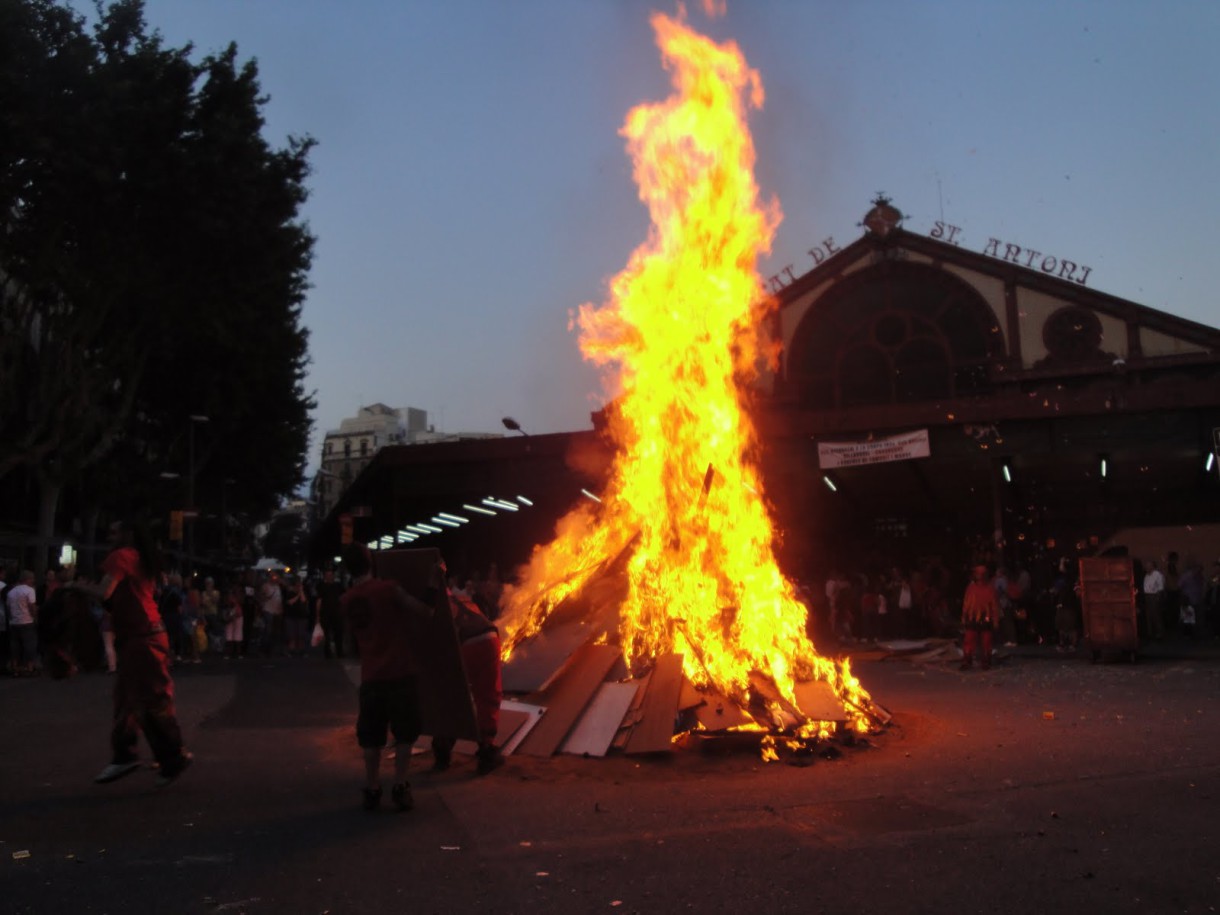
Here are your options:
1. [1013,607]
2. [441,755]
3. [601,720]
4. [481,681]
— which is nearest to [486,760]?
[441,755]

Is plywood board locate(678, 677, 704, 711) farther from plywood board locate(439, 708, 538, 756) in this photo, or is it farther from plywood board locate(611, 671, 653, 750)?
plywood board locate(439, 708, 538, 756)

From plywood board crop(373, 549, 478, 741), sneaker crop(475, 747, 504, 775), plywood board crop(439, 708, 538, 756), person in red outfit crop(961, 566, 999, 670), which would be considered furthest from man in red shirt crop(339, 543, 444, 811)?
person in red outfit crop(961, 566, 999, 670)

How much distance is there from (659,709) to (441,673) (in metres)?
1.97

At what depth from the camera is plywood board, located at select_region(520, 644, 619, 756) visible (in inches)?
344

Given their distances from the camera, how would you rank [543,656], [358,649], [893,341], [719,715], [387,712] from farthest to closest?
[893,341]
[543,656]
[719,715]
[358,649]
[387,712]

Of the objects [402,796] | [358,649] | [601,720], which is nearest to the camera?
[402,796]

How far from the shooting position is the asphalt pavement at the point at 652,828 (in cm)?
481

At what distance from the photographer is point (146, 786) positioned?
752 cm

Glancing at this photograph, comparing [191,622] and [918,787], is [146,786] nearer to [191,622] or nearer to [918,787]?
[918,787]

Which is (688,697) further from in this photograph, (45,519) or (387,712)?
(45,519)

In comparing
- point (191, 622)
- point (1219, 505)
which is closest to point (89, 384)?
point (191, 622)

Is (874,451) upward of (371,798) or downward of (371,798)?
Result: upward

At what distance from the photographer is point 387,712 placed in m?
6.78

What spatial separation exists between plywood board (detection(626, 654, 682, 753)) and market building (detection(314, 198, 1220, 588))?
14.4 meters
